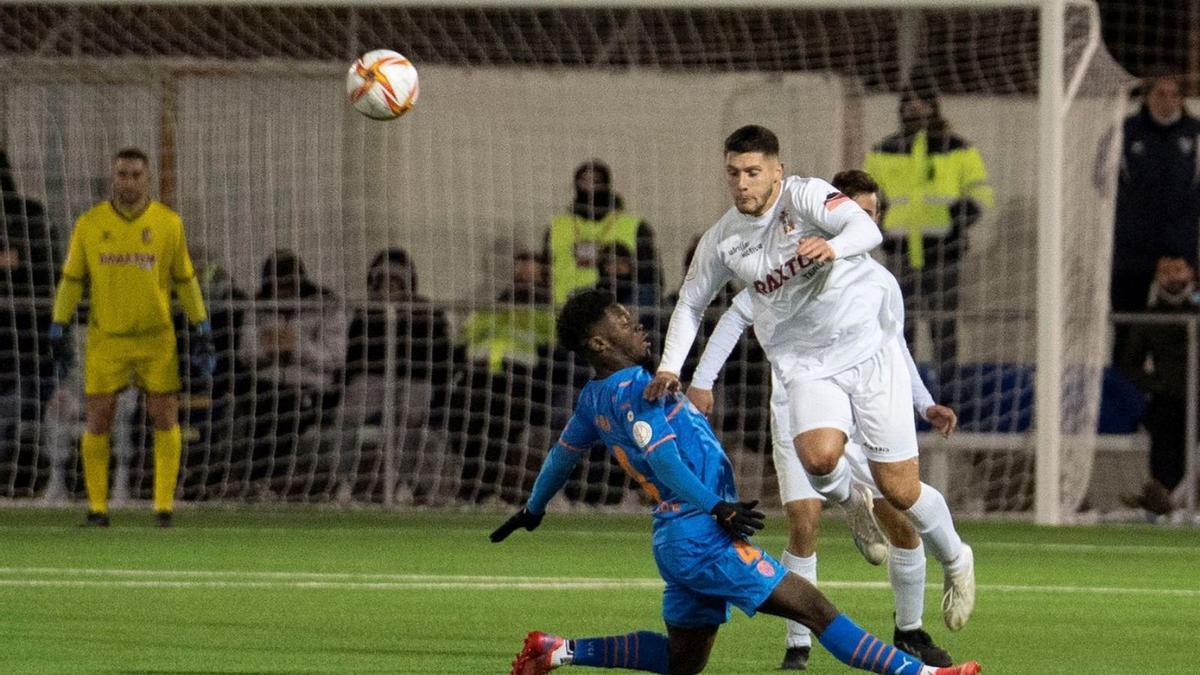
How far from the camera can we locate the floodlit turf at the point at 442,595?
851 cm

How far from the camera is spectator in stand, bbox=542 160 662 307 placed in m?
16.5

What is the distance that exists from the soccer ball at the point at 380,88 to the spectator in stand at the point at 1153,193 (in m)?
6.04

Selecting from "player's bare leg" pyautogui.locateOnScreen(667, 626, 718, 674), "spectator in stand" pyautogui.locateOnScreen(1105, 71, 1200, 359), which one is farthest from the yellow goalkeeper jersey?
"player's bare leg" pyautogui.locateOnScreen(667, 626, 718, 674)

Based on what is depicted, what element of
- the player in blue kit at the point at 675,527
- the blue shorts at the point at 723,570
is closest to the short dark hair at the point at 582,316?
the player in blue kit at the point at 675,527

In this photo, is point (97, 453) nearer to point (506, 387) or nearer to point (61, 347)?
point (61, 347)

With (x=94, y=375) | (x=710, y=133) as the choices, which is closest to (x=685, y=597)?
(x=94, y=375)

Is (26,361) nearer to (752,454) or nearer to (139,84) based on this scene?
(139,84)

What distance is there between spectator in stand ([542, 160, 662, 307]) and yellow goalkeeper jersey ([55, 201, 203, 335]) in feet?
9.16

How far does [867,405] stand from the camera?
8.51 m

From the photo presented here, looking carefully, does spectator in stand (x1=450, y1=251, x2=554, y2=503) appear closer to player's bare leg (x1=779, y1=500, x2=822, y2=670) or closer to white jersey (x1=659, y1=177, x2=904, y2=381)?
player's bare leg (x1=779, y1=500, x2=822, y2=670)

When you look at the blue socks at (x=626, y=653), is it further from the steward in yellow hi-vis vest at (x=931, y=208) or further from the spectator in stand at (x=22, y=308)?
the spectator in stand at (x=22, y=308)

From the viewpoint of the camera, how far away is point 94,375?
14898 mm

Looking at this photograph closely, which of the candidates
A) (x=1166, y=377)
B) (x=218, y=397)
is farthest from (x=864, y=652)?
(x=218, y=397)

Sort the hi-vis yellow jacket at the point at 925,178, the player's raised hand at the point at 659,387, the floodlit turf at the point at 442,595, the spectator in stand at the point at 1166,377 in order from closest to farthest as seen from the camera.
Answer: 1. the player's raised hand at the point at 659,387
2. the floodlit turf at the point at 442,595
3. the spectator in stand at the point at 1166,377
4. the hi-vis yellow jacket at the point at 925,178
